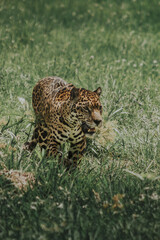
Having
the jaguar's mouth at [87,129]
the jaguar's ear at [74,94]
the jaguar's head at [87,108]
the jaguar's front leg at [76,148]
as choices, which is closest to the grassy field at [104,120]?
the jaguar's front leg at [76,148]

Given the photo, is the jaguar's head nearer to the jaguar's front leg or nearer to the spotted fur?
the spotted fur

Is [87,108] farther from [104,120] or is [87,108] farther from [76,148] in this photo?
[104,120]

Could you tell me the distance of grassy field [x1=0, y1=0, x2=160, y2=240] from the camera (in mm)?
3125

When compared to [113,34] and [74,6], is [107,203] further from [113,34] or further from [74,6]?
[74,6]

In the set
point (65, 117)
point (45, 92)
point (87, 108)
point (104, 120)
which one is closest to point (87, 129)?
point (65, 117)

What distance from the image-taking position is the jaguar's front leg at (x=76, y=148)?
4227mm

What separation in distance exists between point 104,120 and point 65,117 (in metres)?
1.14

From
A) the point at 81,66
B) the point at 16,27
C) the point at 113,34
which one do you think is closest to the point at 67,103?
the point at 81,66

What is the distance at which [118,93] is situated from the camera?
19.1 feet

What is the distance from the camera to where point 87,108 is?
3.75 m

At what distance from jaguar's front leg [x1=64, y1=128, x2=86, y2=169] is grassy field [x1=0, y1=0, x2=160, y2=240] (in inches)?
4.3

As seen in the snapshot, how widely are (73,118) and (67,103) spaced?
0.16 meters

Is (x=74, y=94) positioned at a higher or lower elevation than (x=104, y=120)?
higher

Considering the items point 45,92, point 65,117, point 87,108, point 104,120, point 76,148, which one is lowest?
point 104,120
